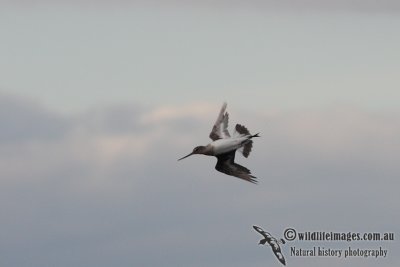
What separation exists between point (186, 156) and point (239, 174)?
236 inches

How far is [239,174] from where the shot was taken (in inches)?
7436

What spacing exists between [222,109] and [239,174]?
31.5ft

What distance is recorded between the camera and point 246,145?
189 meters

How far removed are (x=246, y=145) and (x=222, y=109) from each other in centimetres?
782

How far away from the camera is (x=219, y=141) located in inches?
7421

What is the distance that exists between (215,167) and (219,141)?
3205 mm

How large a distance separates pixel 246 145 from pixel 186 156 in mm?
6518

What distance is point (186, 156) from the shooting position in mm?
187500

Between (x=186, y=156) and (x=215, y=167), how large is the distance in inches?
164

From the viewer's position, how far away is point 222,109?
19538 centimetres

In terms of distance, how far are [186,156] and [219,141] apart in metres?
3.89
